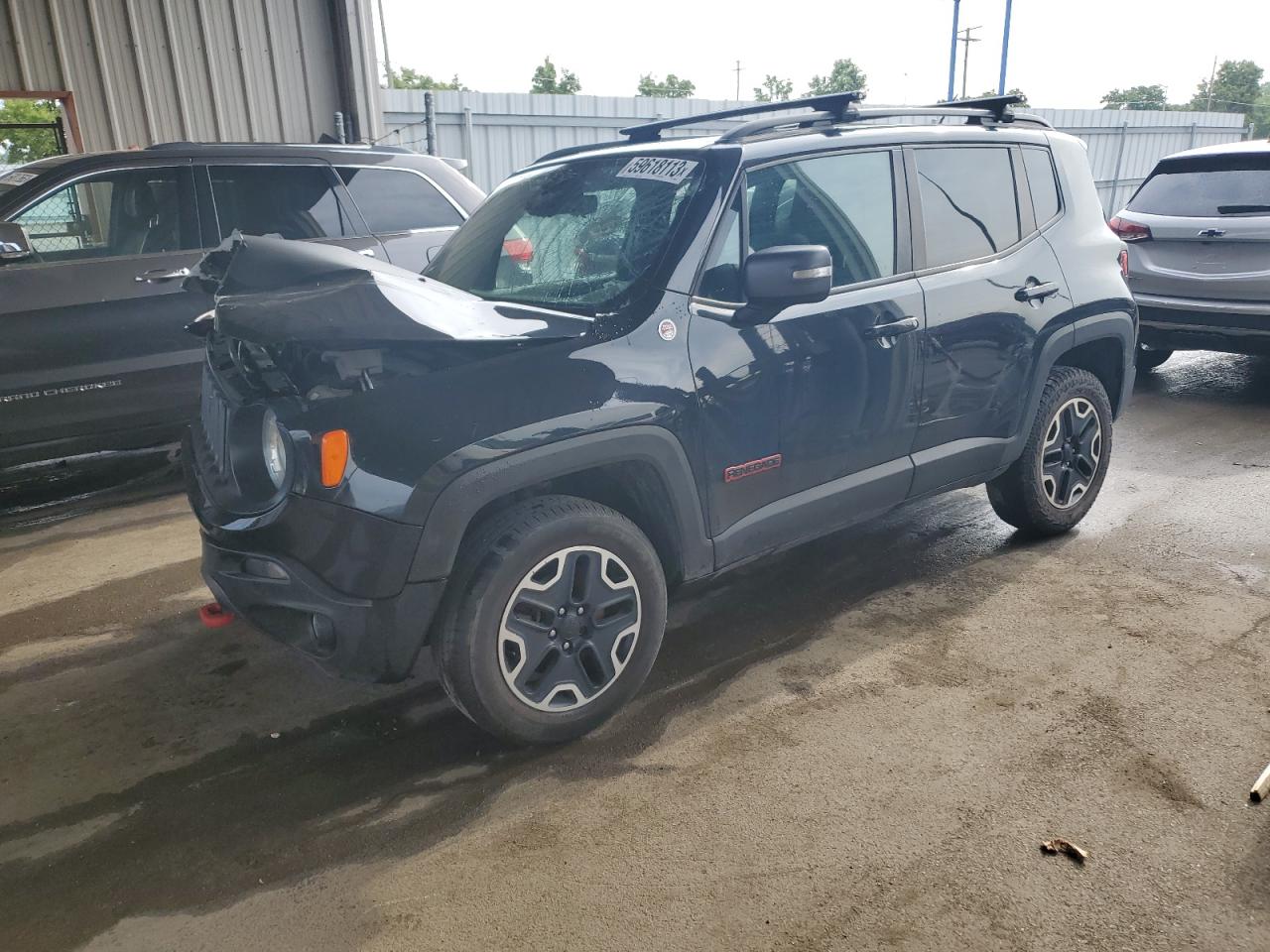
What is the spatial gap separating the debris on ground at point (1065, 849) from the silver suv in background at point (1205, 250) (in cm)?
525

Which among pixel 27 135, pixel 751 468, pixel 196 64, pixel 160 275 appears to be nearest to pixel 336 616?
pixel 751 468

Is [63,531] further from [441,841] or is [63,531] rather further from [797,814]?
[797,814]

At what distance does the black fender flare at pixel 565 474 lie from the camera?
2471 mm

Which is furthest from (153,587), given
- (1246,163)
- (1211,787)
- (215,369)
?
(1246,163)

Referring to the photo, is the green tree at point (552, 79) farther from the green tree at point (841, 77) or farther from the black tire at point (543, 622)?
the black tire at point (543, 622)

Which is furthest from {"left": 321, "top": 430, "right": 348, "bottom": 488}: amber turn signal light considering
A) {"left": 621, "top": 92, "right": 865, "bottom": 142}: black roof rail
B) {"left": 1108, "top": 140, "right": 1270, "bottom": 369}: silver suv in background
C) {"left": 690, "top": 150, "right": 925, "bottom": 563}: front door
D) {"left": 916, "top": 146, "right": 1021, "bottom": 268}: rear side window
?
{"left": 1108, "top": 140, "right": 1270, "bottom": 369}: silver suv in background

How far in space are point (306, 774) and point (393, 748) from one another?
0.26m

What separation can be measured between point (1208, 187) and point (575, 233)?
553cm

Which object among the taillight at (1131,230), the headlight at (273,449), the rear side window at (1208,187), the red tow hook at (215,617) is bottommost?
the red tow hook at (215,617)

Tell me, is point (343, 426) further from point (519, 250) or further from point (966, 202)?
point (966, 202)

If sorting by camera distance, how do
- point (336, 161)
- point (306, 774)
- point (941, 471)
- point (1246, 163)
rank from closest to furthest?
point (306, 774)
point (941, 471)
point (336, 161)
point (1246, 163)

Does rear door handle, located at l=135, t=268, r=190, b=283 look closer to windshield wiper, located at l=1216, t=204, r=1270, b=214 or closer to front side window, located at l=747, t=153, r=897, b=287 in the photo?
front side window, located at l=747, t=153, r=897, b=287

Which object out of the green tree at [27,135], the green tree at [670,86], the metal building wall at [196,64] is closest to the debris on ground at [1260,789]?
the metal building wall at [196,64]

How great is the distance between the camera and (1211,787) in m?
2.59
